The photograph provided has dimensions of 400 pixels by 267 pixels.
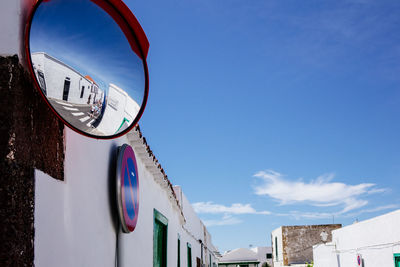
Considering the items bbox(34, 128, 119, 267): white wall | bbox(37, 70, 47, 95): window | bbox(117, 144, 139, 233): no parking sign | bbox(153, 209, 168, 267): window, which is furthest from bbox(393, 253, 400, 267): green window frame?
bbox(37, 70, 47, 95): window

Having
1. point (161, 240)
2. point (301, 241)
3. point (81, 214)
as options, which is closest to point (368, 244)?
point (161, 240)

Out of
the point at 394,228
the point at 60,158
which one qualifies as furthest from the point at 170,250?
the point at 394,228

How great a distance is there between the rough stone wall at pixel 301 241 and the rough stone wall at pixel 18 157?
2951 centimetres

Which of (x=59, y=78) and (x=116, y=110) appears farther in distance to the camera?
(x=116, y=110)

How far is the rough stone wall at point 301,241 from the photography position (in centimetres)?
2962

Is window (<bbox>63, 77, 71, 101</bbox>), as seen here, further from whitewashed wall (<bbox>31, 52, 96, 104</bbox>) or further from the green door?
the green door

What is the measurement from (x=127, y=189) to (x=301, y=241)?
27952 mm

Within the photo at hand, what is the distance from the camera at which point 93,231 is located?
2.95m

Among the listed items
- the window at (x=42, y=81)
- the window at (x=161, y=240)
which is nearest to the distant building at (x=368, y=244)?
the window at (x=161, y=240)

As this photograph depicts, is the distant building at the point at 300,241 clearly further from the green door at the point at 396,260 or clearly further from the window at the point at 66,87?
the window at the point at 66,87

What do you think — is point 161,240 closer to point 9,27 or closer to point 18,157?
point 18,157

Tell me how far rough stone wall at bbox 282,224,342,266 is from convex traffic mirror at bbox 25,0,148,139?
2939 centimetres

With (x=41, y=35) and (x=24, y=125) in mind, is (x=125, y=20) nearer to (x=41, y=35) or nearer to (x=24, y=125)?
(x=41, y=35)

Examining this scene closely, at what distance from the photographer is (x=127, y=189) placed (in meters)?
3.78
